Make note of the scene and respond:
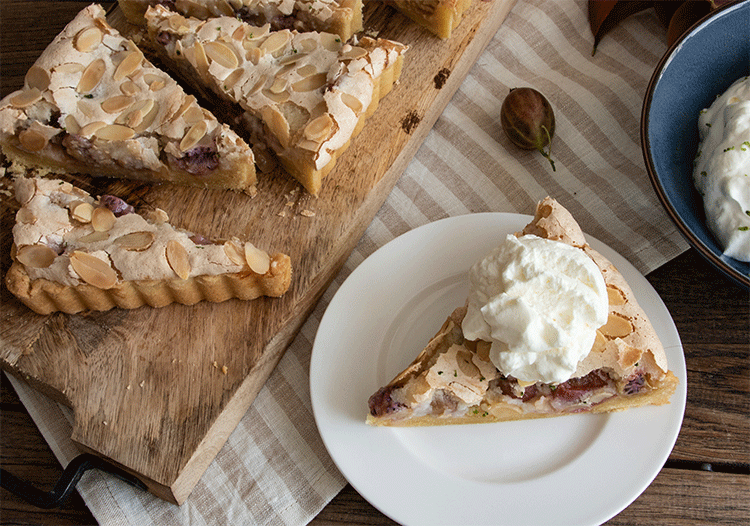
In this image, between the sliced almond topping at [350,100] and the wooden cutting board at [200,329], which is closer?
the wooden cutting board at [200,329]

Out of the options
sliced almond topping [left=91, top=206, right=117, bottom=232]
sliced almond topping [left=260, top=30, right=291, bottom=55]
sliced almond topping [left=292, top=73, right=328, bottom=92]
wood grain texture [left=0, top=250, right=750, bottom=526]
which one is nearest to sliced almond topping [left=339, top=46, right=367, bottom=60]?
sliced almond topping [left=292, top=73, right=328, bottom=92]

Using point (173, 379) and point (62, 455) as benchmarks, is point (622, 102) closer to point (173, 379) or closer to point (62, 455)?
point (173, 379)

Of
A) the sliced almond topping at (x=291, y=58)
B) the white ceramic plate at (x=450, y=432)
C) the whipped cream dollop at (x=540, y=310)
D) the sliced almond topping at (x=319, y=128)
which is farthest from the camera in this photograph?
the sliced almond topping at (x=291, y=58)

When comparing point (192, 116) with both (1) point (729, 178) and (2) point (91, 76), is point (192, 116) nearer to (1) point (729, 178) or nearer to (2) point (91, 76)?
(2) point (91, 76)

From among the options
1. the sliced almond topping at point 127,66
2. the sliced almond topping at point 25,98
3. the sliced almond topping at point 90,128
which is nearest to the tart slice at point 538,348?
the sliced almond topping at point 90,128

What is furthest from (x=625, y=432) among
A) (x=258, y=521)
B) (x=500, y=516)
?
(x=258, y=521)

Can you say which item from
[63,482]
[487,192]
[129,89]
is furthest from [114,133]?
[487,192]

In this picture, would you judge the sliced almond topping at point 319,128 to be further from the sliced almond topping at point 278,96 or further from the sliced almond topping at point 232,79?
the sliced almond topping at point 232,79

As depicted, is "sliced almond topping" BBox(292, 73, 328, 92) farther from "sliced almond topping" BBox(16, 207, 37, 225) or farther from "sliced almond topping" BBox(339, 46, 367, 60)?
"sliced almond topping" BBox(16, 207, 37, 225)
